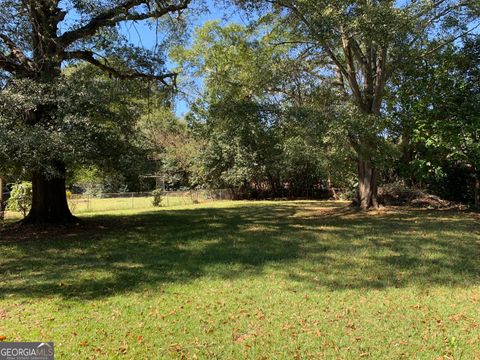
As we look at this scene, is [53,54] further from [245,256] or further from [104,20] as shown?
[245,256]

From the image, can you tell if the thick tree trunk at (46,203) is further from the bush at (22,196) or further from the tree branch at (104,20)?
the tree branch at (104,20)

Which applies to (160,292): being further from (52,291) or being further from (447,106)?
(447,106)

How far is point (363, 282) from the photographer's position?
5727 mm

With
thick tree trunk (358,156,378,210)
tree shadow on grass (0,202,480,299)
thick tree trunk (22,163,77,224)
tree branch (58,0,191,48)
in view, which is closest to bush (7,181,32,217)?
thick tree trunk (22,163,77,224)

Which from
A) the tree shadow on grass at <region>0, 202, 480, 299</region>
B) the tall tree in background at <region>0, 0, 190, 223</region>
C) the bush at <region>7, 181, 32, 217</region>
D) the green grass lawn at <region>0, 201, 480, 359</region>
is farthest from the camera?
the bush at <region>7, 181, 32, 217</region>

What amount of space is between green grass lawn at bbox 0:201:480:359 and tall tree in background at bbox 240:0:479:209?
5.02 metres

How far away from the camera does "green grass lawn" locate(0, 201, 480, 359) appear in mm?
3734

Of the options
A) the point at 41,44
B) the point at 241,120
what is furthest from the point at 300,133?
the point at 41,44

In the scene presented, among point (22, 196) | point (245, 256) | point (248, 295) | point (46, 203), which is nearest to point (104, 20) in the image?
point (46, 203)

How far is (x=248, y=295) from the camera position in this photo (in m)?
5.19

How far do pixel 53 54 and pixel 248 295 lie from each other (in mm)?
8856

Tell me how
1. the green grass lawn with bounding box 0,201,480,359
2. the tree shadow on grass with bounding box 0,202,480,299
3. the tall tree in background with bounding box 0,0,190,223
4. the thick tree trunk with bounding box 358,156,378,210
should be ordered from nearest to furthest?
1. the green grass lawn with bounding box 0,201,480,359
2. the tree shadow on grass with bounding box 0,202,480,299
3. the tall tree in background with bounding box 0,0,190,223
4. the thick tree trunk with bounding box 358,156,378,210

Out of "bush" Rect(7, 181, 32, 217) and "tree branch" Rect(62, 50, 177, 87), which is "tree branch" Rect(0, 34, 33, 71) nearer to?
"tree branch" Rect(62, 50, 177, 87)

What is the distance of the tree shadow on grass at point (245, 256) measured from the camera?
5.86 m
